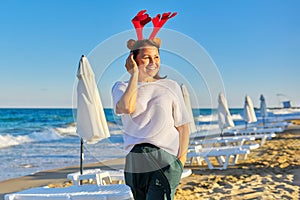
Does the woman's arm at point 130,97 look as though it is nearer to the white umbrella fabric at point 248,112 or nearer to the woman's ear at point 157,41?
the woman's ear at point 157,41

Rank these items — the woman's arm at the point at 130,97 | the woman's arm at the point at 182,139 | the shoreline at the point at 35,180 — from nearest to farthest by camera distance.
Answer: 1. the woman's arm at the point at 130,97
2. the woman's arm at the point at 182,139
3. the shoreline at the point at 35,180

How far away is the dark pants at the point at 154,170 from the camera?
62.9 inches

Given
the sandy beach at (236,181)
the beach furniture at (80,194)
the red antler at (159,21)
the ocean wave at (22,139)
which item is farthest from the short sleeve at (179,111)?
the ocean wave at (22,139)

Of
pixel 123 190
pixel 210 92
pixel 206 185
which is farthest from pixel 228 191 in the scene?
pixel 210 92

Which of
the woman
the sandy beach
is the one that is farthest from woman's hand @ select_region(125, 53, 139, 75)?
the sandy beach

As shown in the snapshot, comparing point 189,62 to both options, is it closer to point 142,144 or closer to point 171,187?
point 142,144

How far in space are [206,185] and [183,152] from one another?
3982mm

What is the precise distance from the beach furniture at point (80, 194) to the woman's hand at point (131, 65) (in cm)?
167

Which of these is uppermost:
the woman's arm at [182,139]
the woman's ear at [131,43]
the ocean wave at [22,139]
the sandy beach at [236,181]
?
the woman's ear at [131,43]

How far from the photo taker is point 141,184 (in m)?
1.65

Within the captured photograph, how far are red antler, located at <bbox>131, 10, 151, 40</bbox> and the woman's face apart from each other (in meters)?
0.07

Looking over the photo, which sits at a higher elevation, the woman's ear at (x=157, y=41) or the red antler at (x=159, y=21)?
the red antler at (x=159, y=21)

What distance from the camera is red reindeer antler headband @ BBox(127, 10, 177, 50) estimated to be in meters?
1.63

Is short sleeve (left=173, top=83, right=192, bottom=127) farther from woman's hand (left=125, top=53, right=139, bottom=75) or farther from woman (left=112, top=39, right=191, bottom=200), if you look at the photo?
woman's hand (left=125, top=53, right=139, bottom=75)
